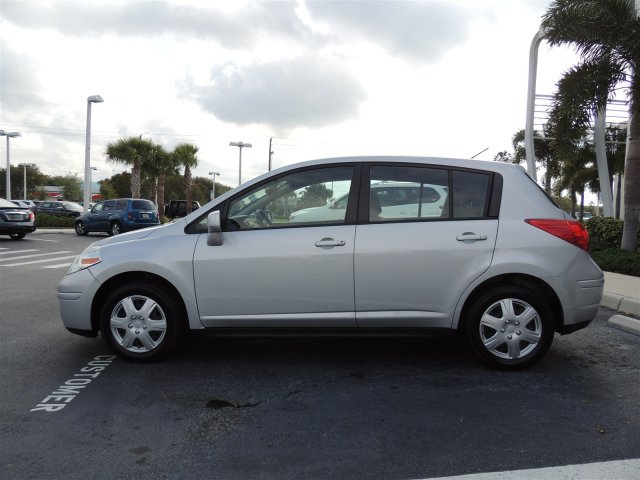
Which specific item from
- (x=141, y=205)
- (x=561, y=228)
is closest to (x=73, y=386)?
(x=561, y=228)

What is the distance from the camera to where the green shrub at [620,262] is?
396 inches

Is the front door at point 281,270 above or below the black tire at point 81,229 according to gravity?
above

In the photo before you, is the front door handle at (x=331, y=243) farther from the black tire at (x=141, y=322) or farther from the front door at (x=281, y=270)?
the black tire at (x=141, y=322)

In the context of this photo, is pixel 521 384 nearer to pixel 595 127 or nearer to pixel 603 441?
pixel 603 441

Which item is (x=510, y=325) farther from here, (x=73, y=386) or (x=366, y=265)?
(x=73, y=386)

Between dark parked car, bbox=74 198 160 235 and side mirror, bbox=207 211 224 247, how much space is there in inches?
737

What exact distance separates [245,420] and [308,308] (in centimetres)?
111

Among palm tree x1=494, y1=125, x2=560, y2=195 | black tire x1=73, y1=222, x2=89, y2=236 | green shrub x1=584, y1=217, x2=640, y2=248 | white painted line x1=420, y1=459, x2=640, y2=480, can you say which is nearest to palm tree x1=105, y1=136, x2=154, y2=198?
black tire x1=73, y1=222, x2=89, y2=236

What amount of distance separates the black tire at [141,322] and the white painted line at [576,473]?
2517mm

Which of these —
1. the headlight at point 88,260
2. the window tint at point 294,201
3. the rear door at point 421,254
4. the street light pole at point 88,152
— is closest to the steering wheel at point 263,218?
the window tint at point 294,201

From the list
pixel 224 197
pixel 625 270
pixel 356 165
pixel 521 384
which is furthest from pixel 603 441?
pixel 625 270

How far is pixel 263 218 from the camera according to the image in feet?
14.5

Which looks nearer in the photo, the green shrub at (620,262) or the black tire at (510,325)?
the black tire at (510,325)

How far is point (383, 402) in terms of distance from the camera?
370 cm
